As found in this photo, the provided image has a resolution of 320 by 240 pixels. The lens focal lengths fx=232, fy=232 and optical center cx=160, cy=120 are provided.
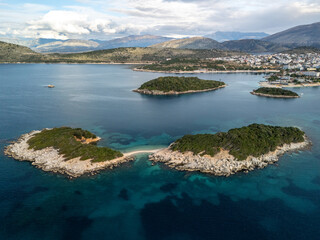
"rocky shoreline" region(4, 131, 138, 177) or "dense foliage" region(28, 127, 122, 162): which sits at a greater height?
"dense foliage" region(28, 127, 122, 162)

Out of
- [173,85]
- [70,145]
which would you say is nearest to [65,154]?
[70,145]

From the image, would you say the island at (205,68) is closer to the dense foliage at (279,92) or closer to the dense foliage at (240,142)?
the dense foliage at (279,92)

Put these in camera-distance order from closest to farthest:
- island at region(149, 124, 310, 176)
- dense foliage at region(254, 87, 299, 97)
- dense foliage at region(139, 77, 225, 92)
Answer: island at region(149, 124, 310, 176), dense foliage at region(254, 87, 299, 97), dense foliage at region(139, 77, 225, 92)

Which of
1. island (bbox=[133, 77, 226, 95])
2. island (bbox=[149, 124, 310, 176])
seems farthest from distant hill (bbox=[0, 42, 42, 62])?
island (bbox=[149, 124, 310, 176])

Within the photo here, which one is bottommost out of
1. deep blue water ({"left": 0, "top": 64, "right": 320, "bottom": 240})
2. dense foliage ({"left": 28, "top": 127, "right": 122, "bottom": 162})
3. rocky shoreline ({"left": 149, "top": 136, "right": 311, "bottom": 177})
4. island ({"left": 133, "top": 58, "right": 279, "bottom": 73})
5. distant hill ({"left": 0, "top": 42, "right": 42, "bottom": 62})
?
deep blue water ({"left": 0, "top": 64, "right": 320, "bottom": 240})

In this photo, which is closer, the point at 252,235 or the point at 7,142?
the point at 252,235

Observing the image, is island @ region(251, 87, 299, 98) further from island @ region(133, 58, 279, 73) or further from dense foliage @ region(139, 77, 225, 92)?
island @ region(133, 58, 279, 73)

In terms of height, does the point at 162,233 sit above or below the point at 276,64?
below

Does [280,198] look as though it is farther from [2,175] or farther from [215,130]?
[2,175]

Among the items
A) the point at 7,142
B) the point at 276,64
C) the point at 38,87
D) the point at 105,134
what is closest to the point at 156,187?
the point at 105,134
